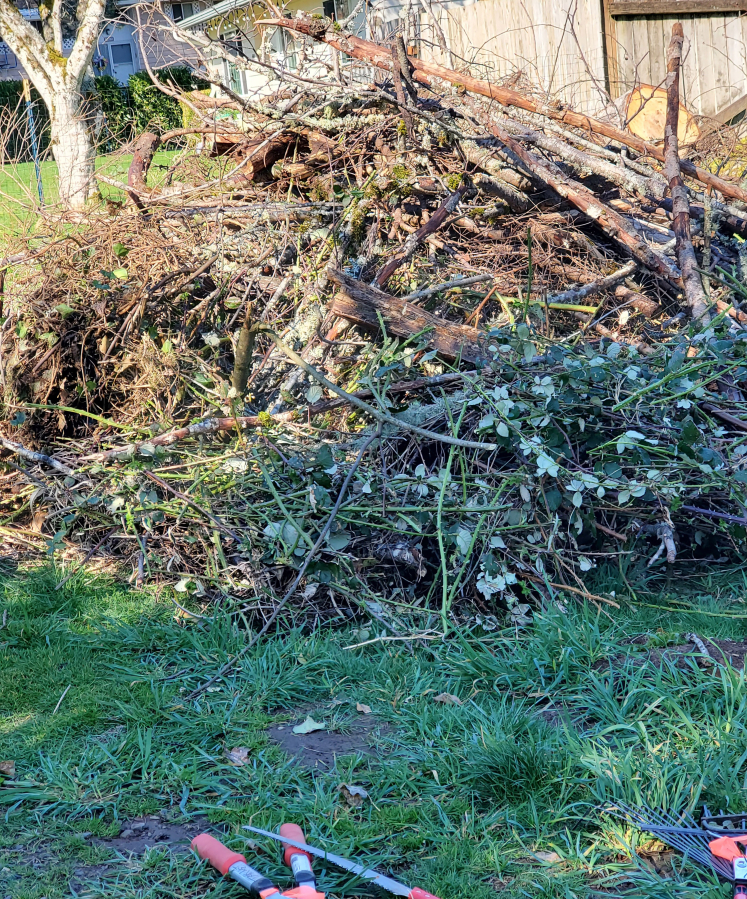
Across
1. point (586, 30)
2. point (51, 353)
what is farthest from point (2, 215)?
point (586, 30)

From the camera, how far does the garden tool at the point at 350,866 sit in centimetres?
217

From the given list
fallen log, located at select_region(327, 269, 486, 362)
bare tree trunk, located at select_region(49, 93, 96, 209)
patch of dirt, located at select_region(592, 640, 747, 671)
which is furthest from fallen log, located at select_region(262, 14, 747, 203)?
patch of dirt, located at select_region(592, 640, 747, 671)

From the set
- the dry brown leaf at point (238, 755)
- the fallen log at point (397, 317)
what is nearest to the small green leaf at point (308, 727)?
the dry brown leaf at point (238, 755)

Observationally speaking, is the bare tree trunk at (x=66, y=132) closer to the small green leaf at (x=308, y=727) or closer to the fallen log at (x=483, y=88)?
the fallen log at (x=483, y=88)

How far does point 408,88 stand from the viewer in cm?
557

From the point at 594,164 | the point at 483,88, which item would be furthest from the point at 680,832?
the point at 483,88

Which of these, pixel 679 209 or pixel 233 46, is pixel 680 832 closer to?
pixel 679 209

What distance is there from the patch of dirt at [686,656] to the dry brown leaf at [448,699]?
523 mm

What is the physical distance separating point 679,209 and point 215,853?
4241 mm

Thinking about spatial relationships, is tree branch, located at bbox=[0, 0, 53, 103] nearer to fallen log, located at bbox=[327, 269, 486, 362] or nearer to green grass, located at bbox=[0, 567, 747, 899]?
fallen log, located at bbox=[327, 269, 486, 362]

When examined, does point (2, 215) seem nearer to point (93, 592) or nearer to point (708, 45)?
point (93, 592)

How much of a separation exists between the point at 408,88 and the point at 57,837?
188 inches

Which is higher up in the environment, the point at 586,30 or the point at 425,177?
the point at 586,30

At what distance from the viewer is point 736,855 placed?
2.19m
